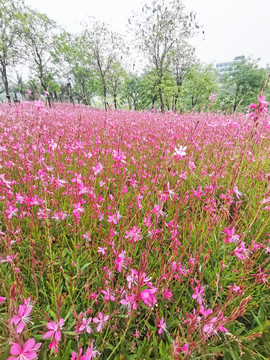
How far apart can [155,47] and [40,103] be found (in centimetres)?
2493

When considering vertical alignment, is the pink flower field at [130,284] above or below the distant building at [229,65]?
below

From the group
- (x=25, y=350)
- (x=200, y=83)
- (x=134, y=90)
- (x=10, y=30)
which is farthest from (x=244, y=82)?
(x=25, y=350)

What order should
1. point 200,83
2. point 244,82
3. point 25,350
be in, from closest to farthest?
1. point 25,350
2. point 244,82
3. point 200,83

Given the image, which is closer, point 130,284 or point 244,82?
point 130,284

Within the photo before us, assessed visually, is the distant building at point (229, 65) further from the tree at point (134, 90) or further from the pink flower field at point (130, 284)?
the pink flower field at point (130, 284)

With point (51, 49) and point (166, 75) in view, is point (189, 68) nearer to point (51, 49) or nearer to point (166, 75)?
point (166, 75)

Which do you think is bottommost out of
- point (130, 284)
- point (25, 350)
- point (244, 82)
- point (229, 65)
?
point (130, 284)

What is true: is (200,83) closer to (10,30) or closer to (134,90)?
(134,90)

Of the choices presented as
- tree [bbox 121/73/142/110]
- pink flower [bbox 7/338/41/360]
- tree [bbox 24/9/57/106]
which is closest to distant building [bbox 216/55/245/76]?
tree [bbox 121/73/142/110]

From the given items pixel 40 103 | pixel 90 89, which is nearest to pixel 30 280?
pixel 40 103

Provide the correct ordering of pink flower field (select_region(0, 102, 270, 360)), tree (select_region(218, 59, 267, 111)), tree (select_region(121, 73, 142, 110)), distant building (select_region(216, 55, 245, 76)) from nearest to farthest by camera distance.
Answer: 1. pink flower field (select_region(0, 102, 270, 360))
2. tree (select_region(218, 59, 267, 111))
3. distant building (select_region(216, 55, 245, 76))
4. tree (select_region(121, 73, 142, 110))

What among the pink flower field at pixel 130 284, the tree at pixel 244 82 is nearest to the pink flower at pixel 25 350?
the pink flower field at pixel 130 284

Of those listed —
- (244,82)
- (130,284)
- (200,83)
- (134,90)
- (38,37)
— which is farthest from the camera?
(134,90)

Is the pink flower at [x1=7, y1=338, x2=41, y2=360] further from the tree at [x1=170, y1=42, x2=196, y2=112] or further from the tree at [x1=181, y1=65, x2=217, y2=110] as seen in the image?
the tree at [x1=181, y1=65, x2=217, y2=110]
